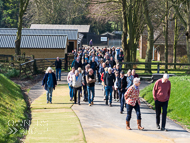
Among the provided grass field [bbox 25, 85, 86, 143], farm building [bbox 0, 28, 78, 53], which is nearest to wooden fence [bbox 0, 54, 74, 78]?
grass field [bbox 25, 85, 86, 143]

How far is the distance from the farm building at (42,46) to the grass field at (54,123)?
53.7ft

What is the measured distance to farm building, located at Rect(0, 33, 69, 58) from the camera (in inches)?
1254

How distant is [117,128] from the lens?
10508mm

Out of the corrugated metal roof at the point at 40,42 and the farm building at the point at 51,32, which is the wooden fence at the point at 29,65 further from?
the farm building at the point at 51,32

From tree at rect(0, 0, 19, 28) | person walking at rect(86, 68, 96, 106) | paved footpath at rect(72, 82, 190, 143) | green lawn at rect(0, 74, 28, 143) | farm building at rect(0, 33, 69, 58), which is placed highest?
tree at rect(0, 0, 19, 28)

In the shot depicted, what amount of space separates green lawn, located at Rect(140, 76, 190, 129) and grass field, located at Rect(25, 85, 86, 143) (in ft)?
13.0

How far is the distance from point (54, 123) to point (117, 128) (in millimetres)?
2160

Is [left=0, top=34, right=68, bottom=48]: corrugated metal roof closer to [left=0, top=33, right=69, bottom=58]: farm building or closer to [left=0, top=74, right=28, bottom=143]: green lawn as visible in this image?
[left=0, top=33, right=69, bottom=58]: farm building

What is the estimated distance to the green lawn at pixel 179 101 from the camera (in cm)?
1210

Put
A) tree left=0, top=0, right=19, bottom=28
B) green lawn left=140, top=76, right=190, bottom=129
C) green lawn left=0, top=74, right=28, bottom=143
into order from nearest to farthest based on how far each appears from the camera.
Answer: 1. green lawn left=0, top=74, right=28, bottom=143
2. green lawn left=140, top=76, right=190, bottom=129
3. tree left=0, top=0, right=19, bottom=28

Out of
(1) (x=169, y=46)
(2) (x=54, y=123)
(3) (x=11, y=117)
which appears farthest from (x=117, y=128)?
(1) (x=169, y=46)

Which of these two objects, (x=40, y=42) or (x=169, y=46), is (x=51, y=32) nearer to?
(x=40, y=42)

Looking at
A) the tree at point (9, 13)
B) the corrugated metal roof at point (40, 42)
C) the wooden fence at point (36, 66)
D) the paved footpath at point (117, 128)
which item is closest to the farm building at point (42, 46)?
the corrugated metal roof at point (40, 42)

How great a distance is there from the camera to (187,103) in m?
12.8
